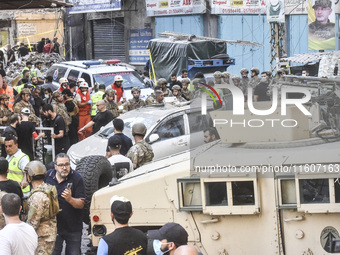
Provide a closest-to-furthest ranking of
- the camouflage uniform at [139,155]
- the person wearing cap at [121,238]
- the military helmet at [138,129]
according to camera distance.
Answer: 1. the person wearing cap at [121,238]
2. the camouflage uniform at [139,155]
3. the military helmet at [138,129]

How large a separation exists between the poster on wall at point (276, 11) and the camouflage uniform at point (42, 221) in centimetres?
1866

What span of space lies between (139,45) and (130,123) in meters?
24.0

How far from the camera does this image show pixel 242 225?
8195 mm

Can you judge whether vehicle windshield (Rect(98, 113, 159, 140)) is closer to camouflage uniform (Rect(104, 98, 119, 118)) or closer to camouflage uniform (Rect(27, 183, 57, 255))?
camouflage uniform (Rect(104, 98, 119, 118))

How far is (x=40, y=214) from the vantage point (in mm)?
8578

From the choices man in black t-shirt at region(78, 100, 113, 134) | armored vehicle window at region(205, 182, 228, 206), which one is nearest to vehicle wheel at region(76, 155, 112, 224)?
armored vehicle window at region(205, 182, 228, 206)

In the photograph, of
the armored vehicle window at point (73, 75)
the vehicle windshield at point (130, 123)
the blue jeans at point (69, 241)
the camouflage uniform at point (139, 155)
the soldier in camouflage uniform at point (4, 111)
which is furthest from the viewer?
the armored vehicle window at point (73, 75)

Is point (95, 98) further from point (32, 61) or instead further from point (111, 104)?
point (32, 61)

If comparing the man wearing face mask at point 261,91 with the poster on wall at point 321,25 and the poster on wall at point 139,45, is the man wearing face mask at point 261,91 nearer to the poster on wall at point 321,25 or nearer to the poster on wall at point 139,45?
the poster on wall at point 321,25

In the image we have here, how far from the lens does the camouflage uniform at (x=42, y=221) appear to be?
28.1 feet

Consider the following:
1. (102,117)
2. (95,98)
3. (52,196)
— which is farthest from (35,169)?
(95,98)

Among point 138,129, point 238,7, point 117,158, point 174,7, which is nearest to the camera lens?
point 117,158

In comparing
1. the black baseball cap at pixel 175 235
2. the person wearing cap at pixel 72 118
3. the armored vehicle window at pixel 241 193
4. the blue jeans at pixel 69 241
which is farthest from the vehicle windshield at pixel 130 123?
the black baseball cap at pixel 175 235

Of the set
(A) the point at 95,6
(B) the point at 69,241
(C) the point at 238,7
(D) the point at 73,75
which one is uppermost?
(A) the point at 95,6
